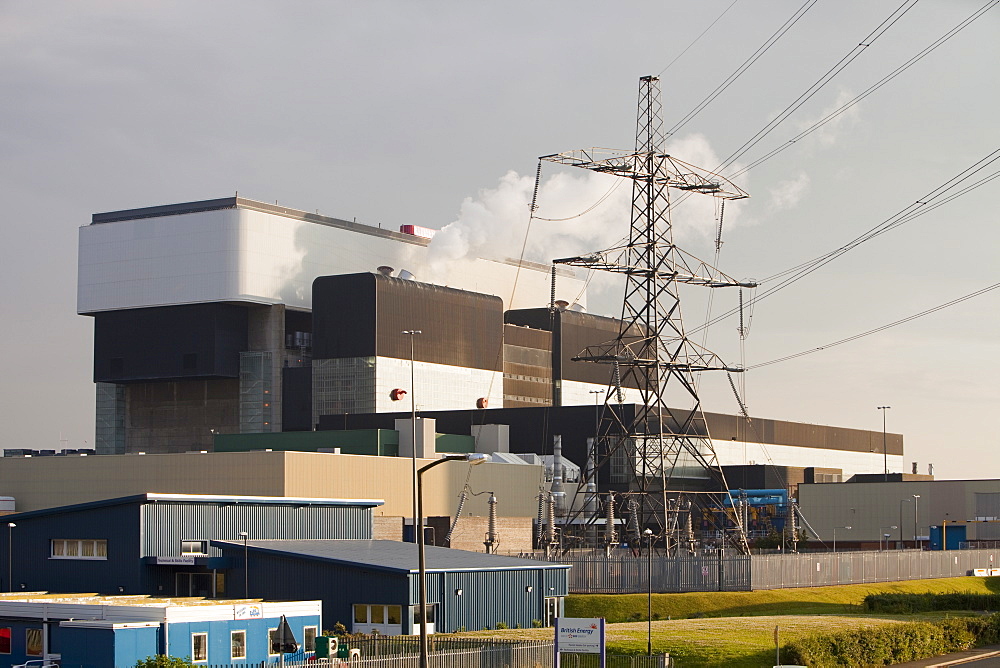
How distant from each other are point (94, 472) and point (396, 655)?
183 ft

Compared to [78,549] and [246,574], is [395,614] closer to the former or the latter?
[246,574]

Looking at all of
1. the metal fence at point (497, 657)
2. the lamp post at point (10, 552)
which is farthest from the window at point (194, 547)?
the metal fence at point (497, 657)

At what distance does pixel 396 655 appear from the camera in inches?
1644

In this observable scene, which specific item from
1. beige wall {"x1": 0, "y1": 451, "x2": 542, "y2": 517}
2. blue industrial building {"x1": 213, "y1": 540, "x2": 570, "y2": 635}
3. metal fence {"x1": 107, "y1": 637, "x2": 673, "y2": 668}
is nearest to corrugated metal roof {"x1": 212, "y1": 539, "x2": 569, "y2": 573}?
blue industrial building {"x1": 213, "y1": 540, "x2": 570, "y2": 635}

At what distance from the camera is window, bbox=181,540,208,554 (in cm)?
5600

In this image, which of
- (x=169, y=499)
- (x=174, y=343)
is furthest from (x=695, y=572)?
(x=174, y=343)

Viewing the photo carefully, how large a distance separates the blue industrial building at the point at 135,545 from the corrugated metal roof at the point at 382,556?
1.48 meters

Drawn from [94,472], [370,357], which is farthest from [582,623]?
[370,357]

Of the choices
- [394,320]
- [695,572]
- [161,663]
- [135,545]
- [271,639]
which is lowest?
[695,572]

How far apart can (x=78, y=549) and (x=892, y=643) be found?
31701 millimetres

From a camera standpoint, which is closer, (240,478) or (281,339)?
(240,478)

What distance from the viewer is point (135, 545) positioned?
54344 millimetres

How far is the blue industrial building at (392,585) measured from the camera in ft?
169

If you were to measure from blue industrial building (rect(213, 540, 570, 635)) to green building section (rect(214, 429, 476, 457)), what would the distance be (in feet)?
182
